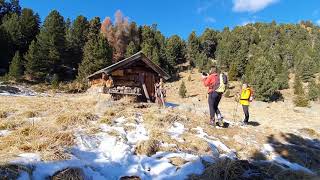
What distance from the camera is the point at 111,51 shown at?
53812mm

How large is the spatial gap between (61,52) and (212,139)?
47.9 meters

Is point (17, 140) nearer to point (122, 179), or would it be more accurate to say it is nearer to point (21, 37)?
point (122, 179)

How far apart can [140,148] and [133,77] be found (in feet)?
37.2

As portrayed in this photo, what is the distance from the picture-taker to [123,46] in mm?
72438

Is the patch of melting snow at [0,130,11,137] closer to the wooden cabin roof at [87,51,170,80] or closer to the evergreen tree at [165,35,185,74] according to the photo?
the wooden cabin roof at [87,51,170,80]

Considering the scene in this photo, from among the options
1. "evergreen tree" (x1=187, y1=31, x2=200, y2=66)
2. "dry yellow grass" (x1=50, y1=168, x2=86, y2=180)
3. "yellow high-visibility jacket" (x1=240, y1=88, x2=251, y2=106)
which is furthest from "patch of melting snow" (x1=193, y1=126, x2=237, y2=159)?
"evergreen tree" (x1=187, y1=31, x2=200, y2=66)

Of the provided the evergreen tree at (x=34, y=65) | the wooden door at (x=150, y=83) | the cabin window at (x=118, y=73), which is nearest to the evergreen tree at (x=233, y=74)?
the evergreen tree at (x=34, y=65)

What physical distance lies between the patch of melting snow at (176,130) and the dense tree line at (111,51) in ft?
110

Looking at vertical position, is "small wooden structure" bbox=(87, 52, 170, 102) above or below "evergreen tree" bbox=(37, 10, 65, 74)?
below

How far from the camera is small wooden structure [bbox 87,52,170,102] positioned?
19.0m

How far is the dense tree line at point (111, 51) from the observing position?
4866 cm

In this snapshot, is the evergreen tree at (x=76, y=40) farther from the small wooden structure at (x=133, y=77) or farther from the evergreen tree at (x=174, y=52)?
the small wooden structure at (x=133, y=77)

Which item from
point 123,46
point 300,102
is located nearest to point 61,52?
point 123,46

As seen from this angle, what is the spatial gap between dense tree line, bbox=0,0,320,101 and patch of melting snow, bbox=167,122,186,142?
3353 cm
